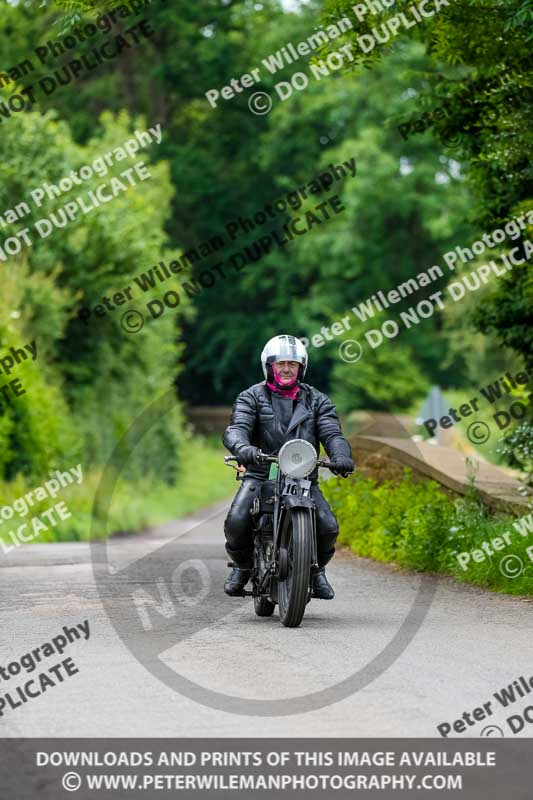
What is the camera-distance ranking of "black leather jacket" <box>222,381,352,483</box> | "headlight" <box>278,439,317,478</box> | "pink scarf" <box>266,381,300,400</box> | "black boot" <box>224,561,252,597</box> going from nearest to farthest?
"headlight" <box>278,439,317,478</box>, "black leather jacket" <box>222,381,352,483</box>, "pink scarf" <box>266,381,300,400</box>, "black boot" <box>224,561,252,597</box>

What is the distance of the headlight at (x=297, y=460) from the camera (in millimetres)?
10758

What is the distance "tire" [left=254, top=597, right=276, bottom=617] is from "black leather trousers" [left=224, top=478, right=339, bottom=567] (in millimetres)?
294

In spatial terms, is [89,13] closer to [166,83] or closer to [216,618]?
[216,618]

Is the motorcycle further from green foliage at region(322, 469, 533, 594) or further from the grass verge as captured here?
the grass verge

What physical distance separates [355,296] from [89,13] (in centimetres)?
4589

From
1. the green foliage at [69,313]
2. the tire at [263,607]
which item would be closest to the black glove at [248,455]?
the tire at [263,607]

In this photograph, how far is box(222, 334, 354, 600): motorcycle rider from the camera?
1132 centimetres

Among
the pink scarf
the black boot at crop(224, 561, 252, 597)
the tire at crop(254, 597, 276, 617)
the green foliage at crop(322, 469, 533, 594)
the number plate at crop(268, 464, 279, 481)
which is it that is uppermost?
the pink scarf

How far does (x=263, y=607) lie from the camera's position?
37.9ft

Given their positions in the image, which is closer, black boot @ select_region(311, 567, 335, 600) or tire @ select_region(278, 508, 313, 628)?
tire @ select_region(278, 508, 313, 628)

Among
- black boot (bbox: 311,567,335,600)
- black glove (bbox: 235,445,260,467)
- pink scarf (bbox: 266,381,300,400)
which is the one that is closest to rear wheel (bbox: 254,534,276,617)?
black boot (bbox: 311,567,335,600)

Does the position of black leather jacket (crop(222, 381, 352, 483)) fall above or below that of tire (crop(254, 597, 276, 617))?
above
